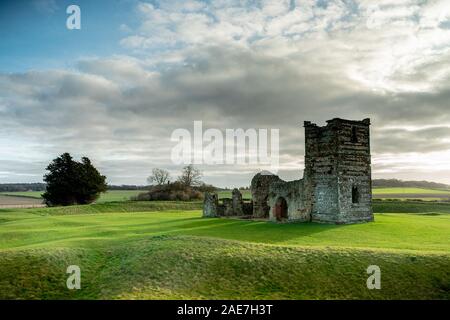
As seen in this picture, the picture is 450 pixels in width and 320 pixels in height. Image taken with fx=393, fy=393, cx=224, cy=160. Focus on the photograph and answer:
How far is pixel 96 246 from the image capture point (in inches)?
778

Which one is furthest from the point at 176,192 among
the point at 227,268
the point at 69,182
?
the point at 227,268

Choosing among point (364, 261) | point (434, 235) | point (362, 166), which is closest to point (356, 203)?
point (362, 166)

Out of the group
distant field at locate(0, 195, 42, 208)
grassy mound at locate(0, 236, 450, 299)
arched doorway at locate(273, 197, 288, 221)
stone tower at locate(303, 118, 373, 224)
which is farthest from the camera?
distant field at locate(0, 195, 42, 208)

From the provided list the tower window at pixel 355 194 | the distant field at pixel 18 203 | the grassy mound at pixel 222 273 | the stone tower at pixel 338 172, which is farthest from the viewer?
the distant field at pixel 18 203

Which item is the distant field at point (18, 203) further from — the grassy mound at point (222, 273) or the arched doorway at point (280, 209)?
the grassy mound at point (222, 273)

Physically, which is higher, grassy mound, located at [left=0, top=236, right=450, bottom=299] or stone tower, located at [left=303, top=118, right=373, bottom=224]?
stone tower, located at [left=303, top=118, right=373, bottom=224]

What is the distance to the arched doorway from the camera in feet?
111

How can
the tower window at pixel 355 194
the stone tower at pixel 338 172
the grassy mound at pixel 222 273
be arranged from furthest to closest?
the tower window at pixel 355 194, the stone tower at pixel 338 172, the grassy mound at pixel 222 273

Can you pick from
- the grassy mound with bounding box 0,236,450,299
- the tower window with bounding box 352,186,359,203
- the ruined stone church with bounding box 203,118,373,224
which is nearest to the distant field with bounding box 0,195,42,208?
the ruined stone church with bounding box 203,118,373,224

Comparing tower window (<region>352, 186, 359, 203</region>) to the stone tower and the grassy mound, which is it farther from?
the grassy mound

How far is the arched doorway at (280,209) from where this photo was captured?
33719 millimetres

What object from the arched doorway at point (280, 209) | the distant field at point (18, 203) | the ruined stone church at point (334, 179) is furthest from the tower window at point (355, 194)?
the distant field at point (18, 203)
